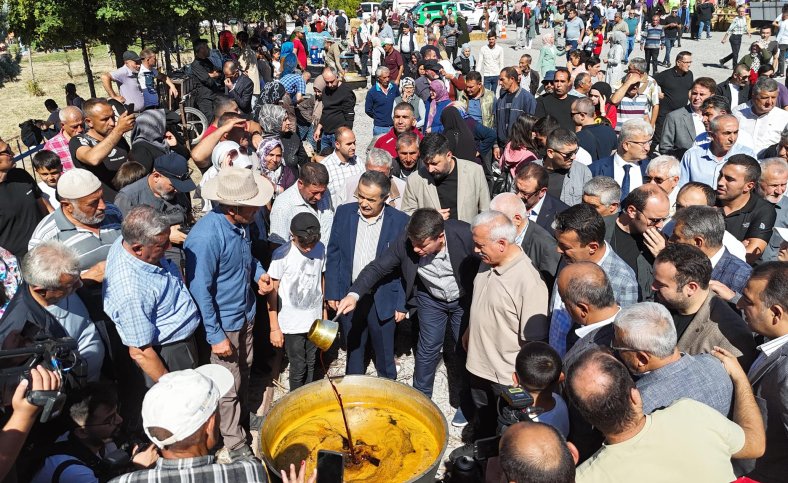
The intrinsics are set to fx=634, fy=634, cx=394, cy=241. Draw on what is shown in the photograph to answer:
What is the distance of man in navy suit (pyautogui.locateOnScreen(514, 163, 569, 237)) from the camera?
5164 mm

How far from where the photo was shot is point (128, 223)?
382 centimetres

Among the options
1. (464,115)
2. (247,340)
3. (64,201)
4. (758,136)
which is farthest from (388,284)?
(758,136)

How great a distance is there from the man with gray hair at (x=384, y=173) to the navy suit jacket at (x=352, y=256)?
61 cm

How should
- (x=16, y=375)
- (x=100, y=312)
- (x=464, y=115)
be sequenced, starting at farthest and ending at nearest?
1. (x=464, y=115)
2. (x=100, y=312)
3. (x=16, y=375)

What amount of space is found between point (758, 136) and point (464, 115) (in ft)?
11.8

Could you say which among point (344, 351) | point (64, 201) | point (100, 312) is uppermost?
point (64, 201)

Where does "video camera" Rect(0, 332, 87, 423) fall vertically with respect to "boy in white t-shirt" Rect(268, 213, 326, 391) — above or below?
above

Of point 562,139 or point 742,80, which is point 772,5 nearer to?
point 742,80

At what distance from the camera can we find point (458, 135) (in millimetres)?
7469

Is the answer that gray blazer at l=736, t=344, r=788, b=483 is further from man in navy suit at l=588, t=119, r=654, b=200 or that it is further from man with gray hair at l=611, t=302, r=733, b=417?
man in navy suit at l=588, t=119, r=654, b=200

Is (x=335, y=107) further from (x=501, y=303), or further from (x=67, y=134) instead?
(x=501, y=303)

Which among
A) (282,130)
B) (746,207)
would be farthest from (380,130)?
(746,207)

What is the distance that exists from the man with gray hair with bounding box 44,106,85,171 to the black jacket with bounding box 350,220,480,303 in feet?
12.2

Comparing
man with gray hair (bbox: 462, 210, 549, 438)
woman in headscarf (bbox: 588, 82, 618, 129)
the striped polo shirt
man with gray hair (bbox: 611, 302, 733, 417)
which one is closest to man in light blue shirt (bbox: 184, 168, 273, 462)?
the striped polo shirt
